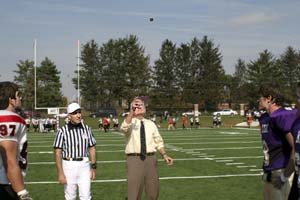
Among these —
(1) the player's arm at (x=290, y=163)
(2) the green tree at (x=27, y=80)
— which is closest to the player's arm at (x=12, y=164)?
(1) the player's arm at (x=290, y=163)

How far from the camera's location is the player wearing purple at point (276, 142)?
15.4 feet

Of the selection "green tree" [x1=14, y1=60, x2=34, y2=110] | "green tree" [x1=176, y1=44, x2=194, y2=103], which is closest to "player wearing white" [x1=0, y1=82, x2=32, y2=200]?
"green tree" [x1=14, y1=60, x2=34, y2=110]

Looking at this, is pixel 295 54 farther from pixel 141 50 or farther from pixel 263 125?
pixel 263 125

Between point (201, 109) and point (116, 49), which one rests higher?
point (116, 49)

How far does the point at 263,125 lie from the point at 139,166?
1924 millimetres

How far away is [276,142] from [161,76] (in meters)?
75.9

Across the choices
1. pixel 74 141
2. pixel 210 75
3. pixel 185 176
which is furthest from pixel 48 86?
pixel 74 141

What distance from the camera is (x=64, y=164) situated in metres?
6.59

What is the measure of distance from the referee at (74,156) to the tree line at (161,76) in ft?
187

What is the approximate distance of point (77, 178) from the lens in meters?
6.55

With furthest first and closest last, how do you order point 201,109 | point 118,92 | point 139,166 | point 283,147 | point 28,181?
1. point 201,109
2. point 118,92
3. point 28,181
4. point 139,166
5. point 283,147

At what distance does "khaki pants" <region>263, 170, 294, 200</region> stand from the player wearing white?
2419 millimetres

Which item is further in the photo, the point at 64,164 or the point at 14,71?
the point at 14,71

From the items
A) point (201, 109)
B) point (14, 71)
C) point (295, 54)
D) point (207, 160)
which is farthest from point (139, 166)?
point (295, 54)
